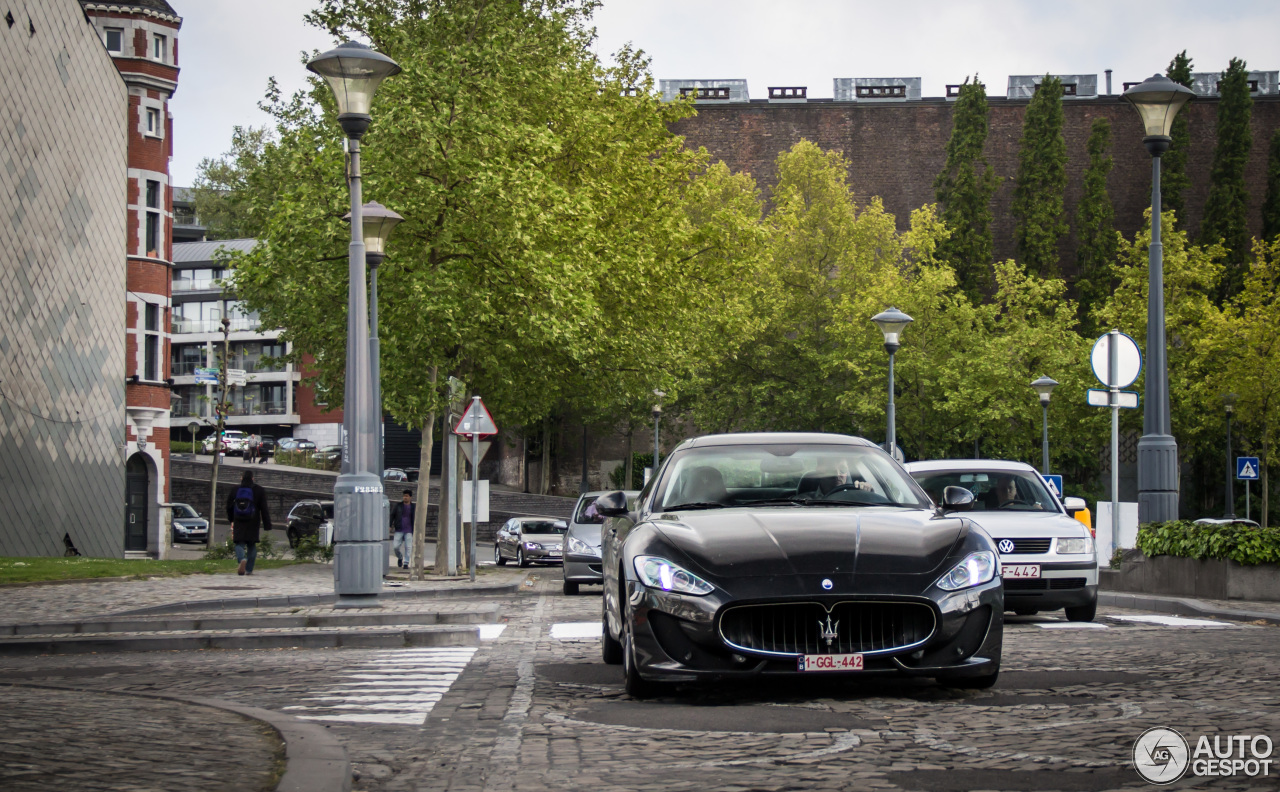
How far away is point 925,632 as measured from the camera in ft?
24.2

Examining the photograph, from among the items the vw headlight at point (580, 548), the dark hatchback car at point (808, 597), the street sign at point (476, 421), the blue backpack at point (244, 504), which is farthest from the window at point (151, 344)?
the dark hatchback car at point (808, 597)

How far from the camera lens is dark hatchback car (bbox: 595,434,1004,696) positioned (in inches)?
287

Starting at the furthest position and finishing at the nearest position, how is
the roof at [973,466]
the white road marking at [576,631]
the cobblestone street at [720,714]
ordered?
the roof at [973,466]
the white road marking at [576,631]
the cobblestone street at [720,714]

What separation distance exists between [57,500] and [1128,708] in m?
30.8

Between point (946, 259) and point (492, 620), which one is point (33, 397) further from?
point (946, 259)

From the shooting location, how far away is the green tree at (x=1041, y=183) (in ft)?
218

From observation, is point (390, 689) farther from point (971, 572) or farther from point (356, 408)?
point (356, 408)

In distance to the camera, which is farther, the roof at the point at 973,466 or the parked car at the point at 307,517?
the parked car at the point at 307,517

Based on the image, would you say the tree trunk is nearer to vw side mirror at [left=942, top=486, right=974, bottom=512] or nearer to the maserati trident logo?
vw side mirror at [left=942, top=486, right=974, bottom=512]

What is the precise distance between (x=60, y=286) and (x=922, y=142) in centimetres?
5197

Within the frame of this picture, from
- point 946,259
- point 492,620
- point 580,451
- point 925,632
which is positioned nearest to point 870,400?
point 946,259

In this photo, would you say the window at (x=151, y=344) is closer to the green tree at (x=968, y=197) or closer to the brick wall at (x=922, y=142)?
the green tree at (x=968, y=197)

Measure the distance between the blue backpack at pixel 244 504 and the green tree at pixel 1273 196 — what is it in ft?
178

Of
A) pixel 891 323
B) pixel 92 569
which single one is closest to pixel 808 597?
pixel 92 569
